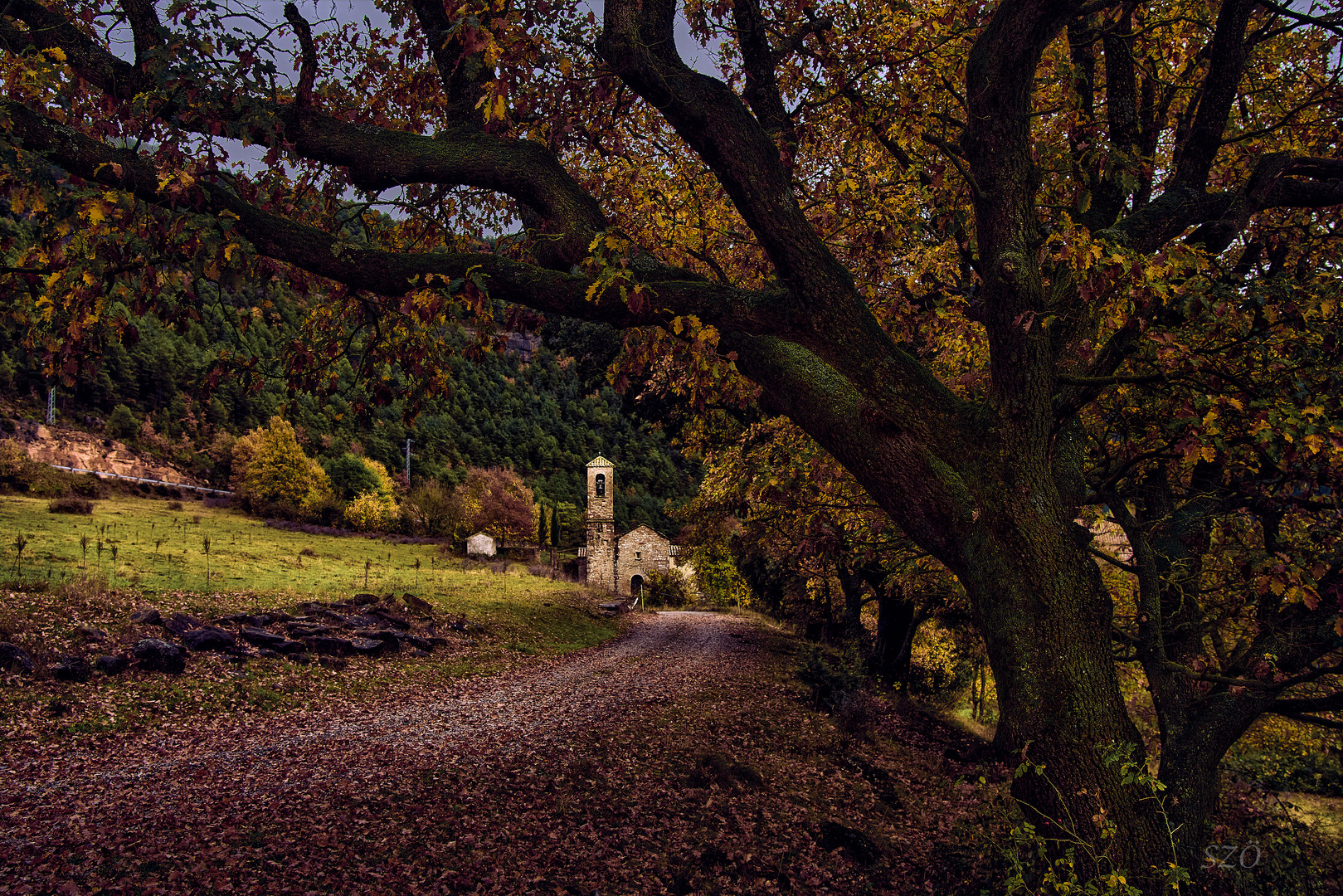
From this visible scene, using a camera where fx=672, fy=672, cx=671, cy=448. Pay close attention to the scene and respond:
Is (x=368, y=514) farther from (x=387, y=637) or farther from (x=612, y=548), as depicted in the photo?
(x=387, y=637)

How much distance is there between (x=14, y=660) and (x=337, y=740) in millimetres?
3747

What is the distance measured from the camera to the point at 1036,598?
3543 mm

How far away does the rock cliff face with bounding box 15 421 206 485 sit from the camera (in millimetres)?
43500

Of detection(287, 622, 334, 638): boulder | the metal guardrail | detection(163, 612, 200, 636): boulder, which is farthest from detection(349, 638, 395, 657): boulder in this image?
the metal guardrail

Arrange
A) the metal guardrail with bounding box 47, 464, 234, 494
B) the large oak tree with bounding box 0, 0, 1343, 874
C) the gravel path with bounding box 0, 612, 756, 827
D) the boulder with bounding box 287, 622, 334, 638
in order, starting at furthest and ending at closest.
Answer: the metal guardrail with bounding box 47, 464, 234, 494, the boulder with bounding box 287, 622, 334, 638, the gravel path with bounding box 0, 612, 756, 827, the large oak tree with bounding box 0, 0, 1343, 874

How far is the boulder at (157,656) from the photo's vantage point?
27.0 feet

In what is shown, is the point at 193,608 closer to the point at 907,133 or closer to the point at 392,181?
the point at 392,181

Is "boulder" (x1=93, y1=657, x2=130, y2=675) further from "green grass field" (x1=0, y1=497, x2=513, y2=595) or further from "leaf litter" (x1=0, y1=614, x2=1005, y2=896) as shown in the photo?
"green grass field" (x1=0, y1=497, x2=513, y2=595)

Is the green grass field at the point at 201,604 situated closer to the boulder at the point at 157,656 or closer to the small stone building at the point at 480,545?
the boulder at the point at 157,656

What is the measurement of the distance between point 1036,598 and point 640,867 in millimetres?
3059

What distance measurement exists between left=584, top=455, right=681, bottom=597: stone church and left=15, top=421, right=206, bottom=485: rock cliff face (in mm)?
27064

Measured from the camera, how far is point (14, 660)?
289 inches

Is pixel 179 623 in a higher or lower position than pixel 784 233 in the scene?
lower

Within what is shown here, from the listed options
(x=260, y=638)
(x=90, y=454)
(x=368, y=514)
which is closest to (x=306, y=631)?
(x=260, y=638)
